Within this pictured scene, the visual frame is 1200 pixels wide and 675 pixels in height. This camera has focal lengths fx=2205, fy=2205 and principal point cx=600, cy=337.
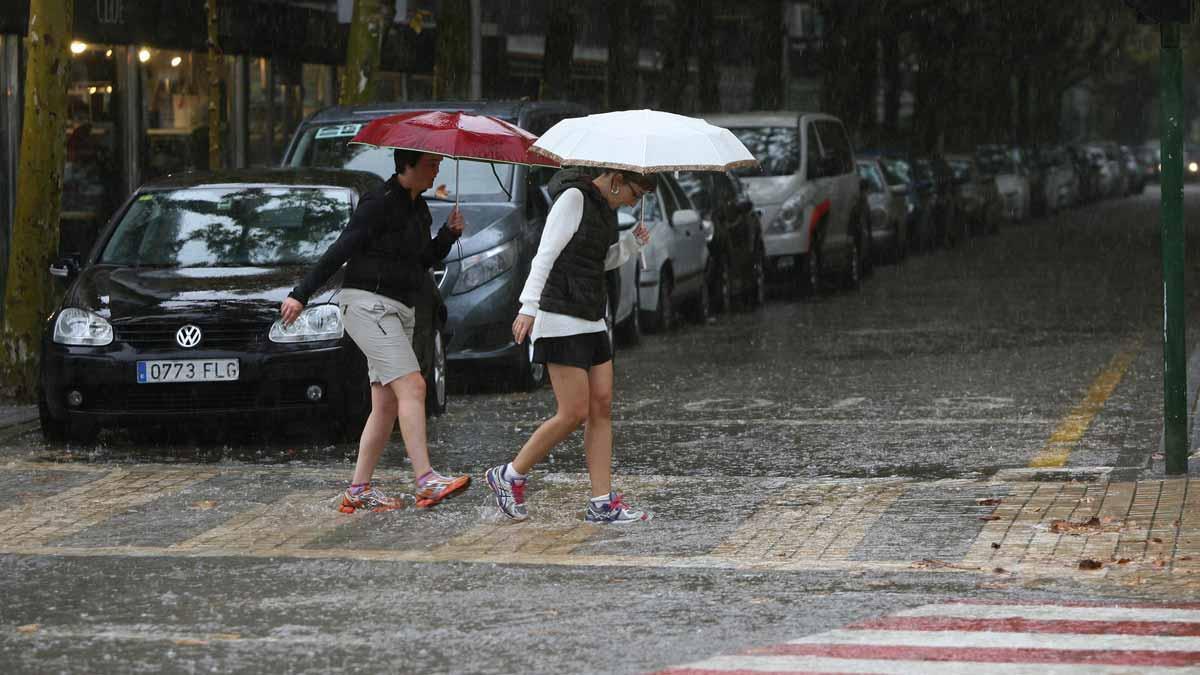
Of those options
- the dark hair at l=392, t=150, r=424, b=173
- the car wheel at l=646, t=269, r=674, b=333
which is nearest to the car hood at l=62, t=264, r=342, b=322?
the dark hair at l=392, t=150, r=424, b=173

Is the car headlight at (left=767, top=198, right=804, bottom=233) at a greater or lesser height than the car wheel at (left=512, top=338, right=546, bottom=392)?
greater

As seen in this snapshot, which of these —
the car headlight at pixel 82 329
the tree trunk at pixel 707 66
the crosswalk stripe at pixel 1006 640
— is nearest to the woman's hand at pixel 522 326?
the crosswalk stripe at pixel 1006 640

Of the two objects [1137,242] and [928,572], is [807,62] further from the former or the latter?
[928,572]

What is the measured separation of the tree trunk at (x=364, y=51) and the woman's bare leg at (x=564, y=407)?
1075 centimetres

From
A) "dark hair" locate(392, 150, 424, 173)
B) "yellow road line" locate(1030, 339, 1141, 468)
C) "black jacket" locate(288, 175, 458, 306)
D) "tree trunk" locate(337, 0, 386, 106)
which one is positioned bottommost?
"yellow road line" locate(1030, 339, 1141, 468)

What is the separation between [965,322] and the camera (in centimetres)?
1978

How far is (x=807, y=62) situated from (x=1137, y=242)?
20.8 metres

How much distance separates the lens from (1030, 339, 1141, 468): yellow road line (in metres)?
11.0

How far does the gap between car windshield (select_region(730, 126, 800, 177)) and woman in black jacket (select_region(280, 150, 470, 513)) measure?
1448cm

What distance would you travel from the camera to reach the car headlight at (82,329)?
11.8 m

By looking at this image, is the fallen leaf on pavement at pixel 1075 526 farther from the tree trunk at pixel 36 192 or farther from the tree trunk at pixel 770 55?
the tree trunk at pixel 770 55

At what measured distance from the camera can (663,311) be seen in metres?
18.9

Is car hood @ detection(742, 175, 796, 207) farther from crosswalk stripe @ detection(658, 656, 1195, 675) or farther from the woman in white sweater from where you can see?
crosswalk stripe @ detection(658, 656, 1195, 675)

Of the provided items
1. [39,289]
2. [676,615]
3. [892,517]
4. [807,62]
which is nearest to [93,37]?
[39,289]
